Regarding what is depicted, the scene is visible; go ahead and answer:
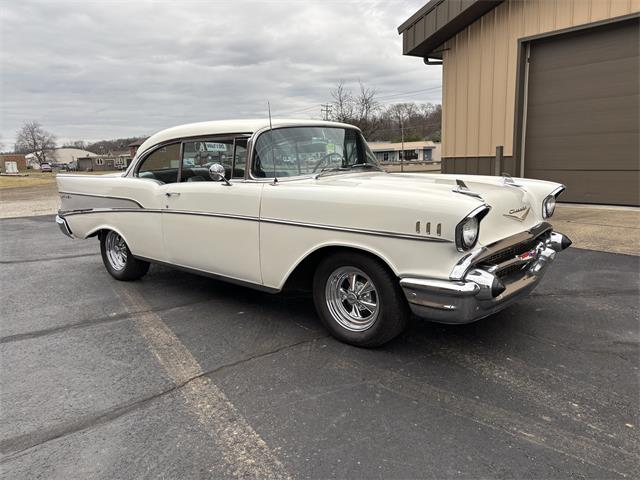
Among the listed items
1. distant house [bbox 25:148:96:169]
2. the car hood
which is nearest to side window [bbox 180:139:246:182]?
the car hood

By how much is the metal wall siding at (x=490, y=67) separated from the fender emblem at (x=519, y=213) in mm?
7305

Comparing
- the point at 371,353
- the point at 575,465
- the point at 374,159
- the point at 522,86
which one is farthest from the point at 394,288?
the point at 522,86

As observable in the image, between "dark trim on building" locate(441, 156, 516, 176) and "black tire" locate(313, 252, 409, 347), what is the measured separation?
8.14m

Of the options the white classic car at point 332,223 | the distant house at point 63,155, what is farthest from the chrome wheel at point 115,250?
the distant house at point 63,155

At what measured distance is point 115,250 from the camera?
564cm

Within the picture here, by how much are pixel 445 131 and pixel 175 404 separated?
10825 millimetres

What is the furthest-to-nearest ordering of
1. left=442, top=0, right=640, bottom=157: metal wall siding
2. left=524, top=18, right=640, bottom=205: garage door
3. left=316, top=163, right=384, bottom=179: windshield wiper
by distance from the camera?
1. left=442, top=0, right=640, bottom=157: metal wall siding
2. left=524, top=18, right=640, bottom=205: garage door
3. left=316, top=163, right=384, bottom=179: windshield wiper

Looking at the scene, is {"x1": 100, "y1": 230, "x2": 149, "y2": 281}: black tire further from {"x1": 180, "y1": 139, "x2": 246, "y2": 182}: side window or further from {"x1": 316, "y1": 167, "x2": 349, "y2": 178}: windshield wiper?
{"x1": 316, "y1": 167, "x2": 349, "y2": 178}: windshield wiper

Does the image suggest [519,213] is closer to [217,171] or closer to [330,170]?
[330,170]

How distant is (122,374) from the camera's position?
10.5 feet

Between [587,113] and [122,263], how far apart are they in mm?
9035

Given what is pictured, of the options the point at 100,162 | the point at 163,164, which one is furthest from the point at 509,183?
the point at 100,162

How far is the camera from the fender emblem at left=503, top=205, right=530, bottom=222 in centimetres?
344

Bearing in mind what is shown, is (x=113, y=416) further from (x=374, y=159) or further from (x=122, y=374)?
(x=374, y=159)
